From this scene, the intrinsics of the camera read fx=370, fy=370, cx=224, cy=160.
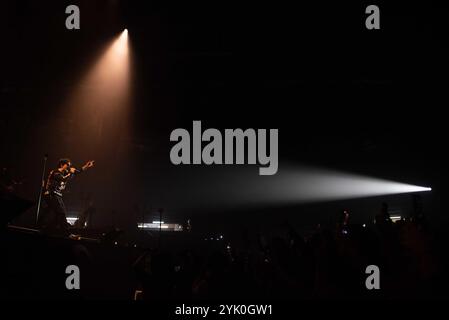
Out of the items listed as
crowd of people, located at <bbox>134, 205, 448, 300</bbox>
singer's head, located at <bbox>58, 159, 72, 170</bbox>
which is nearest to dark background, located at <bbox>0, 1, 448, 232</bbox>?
singer's head, located at <bbox>58, 159, 72, 170</bbox>

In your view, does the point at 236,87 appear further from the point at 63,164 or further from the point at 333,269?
the point at 333,269

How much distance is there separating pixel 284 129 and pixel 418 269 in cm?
1181

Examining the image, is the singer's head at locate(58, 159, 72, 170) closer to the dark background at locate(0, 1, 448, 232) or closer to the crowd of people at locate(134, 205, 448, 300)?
the dark background at locate(0, 1, 448, 232)

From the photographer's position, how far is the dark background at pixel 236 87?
10.3 meters

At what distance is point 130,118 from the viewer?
1430cm

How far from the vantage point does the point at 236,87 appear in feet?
41.8

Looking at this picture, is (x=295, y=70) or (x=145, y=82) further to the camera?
(x=145, y=82)

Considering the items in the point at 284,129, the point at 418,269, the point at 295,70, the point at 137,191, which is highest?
the point at 295,70

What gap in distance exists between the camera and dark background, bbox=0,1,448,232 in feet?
33.9

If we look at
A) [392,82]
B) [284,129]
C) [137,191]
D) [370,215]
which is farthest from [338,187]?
[137,191]

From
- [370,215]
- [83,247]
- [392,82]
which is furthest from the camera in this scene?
[370,215]

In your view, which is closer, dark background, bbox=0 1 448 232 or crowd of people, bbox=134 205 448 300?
crowd of people, bbox=134 205 448 300

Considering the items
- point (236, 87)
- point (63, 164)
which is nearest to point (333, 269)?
point (63, 164)
